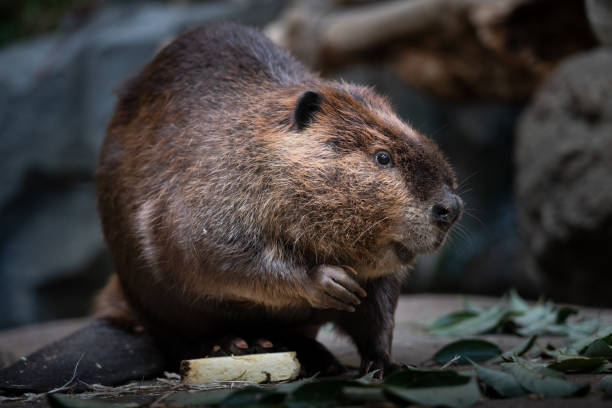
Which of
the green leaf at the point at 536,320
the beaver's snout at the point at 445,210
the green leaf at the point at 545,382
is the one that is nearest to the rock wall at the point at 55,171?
the green leaf at the point at 536,320

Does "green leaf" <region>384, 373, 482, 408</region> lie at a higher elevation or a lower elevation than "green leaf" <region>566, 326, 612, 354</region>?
higher

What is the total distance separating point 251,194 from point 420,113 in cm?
682

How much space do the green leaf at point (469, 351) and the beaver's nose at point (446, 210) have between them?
80 centimetres

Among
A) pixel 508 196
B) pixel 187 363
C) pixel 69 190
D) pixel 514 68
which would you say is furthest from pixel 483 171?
pixel 187 363

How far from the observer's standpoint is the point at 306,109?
2816mm

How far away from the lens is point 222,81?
338 centimetres

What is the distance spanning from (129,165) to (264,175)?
37.3 inches

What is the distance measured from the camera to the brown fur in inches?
103

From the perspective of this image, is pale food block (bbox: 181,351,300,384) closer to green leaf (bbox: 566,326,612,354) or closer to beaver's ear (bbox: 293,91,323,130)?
beaver's ear (bbox: 293,91,323,130)

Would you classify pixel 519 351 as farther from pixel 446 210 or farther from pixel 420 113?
pixel 420 113

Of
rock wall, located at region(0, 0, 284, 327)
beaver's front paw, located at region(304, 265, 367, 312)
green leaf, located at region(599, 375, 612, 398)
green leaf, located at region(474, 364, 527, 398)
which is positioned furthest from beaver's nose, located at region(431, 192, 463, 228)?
rock wall, located at region(0, 0, 284, 327)

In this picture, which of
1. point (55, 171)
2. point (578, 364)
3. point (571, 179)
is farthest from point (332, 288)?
point (55, 171)

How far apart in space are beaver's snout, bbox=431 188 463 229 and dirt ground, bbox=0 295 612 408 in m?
0.69

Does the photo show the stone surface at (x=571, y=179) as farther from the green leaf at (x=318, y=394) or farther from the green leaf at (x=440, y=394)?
the green leaf at (x=318, y=394)
